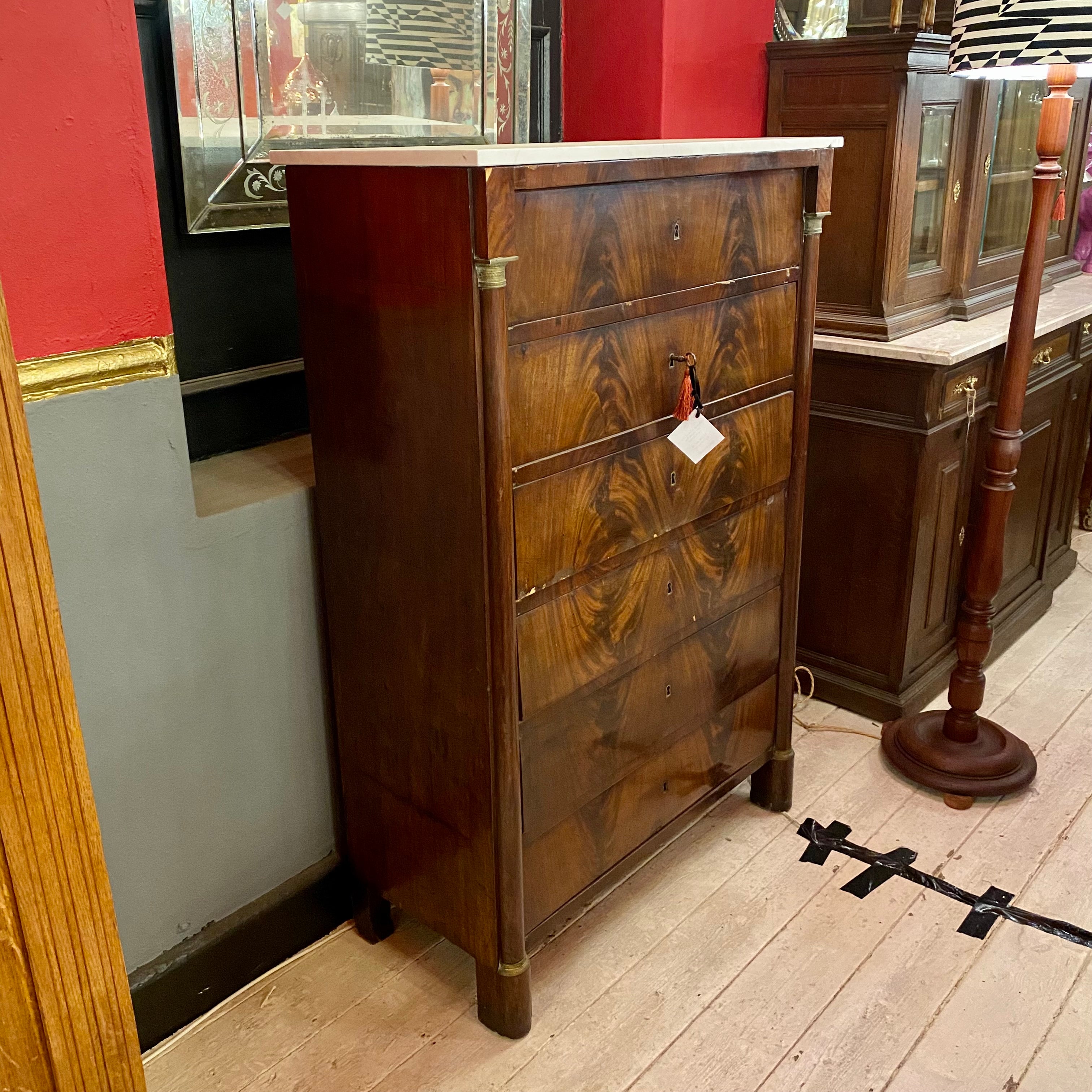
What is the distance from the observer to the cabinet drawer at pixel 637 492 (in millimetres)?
1530

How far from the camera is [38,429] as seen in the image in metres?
1.38

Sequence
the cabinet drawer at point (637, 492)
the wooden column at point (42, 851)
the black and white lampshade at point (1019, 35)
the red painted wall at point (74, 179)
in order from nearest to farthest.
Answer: the wooden column at point (42, 851) → the red painted wall at point (74, 179) → the cabinet drawer at point (637, 492) → the black and white lampshade at point (1019, 35)

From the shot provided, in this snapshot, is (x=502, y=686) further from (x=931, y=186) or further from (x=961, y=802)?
(x=931, y=186)

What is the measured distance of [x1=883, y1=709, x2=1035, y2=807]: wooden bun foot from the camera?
2.36 metres

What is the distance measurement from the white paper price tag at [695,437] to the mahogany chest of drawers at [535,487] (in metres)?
0.02

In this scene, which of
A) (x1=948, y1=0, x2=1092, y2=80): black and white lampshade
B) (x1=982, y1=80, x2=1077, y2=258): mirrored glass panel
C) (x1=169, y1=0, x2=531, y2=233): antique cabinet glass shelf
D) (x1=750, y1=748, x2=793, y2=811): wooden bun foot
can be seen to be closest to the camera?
(x1=169, y1=0, x2=531, y2=233): antique cabinet glass shelf

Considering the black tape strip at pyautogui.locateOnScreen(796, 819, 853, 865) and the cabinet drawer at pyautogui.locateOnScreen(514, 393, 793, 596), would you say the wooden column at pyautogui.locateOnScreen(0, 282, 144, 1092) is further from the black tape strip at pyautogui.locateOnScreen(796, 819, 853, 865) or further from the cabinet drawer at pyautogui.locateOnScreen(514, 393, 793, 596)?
the black tape strip at pyautogui.locateOnScreen(796, 819, 853, 865)

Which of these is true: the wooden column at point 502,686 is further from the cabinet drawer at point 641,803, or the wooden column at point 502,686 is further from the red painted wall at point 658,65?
the red painted wall at point 658,65

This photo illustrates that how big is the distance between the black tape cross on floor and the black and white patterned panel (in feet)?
5.54

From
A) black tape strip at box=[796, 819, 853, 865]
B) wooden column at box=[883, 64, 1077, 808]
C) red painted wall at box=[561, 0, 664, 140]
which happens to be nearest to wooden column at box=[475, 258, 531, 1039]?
black tape strip at box=[796, 819, 853, 865]

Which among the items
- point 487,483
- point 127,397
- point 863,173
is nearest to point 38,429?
point 127,397

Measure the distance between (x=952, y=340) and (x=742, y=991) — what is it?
147 cm

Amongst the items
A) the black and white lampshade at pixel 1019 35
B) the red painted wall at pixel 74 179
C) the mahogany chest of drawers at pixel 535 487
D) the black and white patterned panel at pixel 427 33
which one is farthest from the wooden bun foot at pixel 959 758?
the red painted wall at pixel 74 179

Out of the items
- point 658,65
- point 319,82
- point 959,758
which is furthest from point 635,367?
point 959,758
